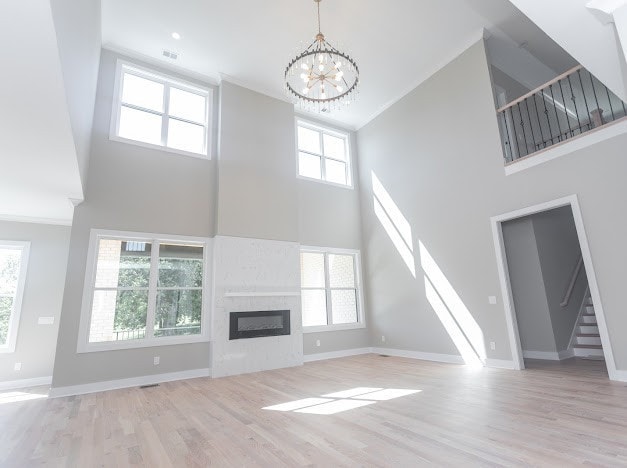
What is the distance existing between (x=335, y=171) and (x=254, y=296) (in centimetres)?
392

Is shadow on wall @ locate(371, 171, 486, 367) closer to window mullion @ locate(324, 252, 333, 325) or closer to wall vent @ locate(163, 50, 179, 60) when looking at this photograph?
window mullion @ locate(324, 252, 333, 325)

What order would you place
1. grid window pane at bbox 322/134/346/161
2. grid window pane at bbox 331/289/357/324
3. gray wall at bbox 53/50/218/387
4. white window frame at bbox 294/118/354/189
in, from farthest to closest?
grid window pane at bbox 322/134/346/161, white window frame at bbox 294/118/354/189, grid window pane at bbox 331/289/357/324, gray wall at bbox 53/50/218/387

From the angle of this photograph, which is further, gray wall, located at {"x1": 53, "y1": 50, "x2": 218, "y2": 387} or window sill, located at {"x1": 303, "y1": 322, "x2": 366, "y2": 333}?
window sill, located at {"x1": 303, "y1": 322, "x2": 366, "y2": 333}

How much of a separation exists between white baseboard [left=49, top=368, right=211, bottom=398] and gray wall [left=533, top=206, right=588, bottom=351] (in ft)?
20.2

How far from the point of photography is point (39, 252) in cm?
634

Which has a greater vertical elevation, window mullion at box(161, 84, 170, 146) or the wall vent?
the wall vent

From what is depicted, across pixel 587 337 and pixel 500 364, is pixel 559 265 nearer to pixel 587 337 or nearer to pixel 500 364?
pixel 587 337

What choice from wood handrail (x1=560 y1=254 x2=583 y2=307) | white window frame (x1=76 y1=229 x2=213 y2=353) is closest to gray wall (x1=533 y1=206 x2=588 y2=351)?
wood handrail (x1=560 y1=254 x2=583 y2=307)

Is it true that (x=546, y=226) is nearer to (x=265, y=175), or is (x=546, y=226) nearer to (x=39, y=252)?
(x=265, y=175)

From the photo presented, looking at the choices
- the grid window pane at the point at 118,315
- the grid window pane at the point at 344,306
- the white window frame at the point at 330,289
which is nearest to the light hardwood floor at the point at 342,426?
the grid window pane at the point at 118,315

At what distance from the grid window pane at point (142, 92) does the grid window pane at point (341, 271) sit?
4786mm

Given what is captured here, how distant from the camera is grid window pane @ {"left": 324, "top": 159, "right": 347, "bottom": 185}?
8.40 meters

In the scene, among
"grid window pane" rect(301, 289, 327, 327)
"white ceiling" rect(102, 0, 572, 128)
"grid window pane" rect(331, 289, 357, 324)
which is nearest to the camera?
"white ceiling" rect(102, 0, 572, 128)

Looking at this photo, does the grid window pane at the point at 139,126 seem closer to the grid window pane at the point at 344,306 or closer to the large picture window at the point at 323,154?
the large picture window at the point at 323,154
